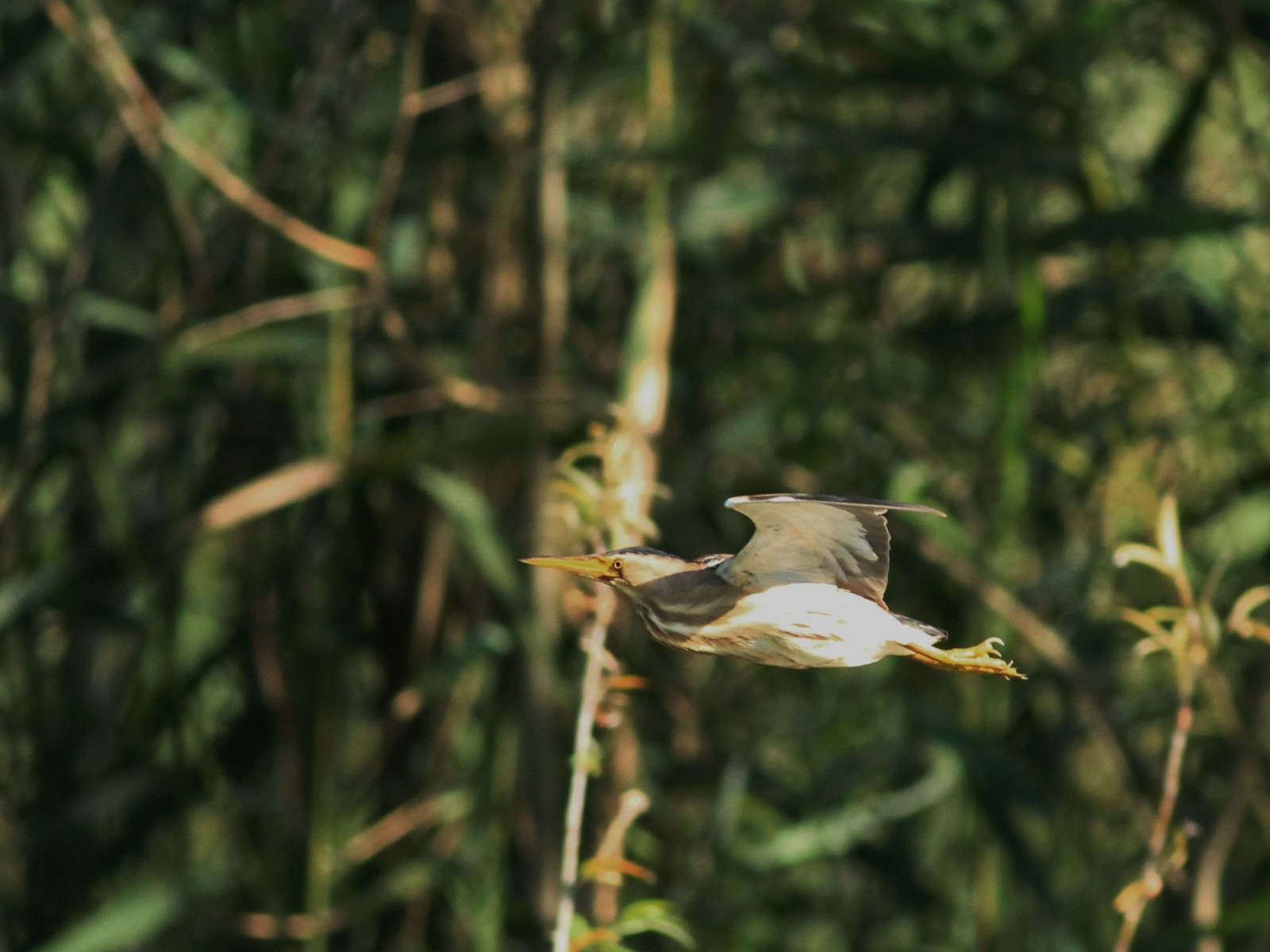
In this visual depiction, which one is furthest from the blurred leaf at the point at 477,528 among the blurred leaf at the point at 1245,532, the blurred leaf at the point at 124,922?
the blurred leaf at the point at 1245,532

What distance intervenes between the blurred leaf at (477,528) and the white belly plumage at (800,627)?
123 cm

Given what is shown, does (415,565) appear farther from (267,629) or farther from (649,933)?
(649,933)

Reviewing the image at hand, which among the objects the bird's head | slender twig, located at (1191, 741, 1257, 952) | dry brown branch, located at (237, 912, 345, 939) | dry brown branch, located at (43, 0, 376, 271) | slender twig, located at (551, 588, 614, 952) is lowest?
dry brown branch, located at (237, 912, 345, 939)

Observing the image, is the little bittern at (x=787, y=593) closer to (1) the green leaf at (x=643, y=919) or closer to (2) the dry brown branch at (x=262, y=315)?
(1) the green leaf at (x=643, y=919)

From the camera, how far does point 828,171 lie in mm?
3166

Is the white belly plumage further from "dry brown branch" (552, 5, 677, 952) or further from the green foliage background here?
the green foliage background

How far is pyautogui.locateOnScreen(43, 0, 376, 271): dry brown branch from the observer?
80.5 inches

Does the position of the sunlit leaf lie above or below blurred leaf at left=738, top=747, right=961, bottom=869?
above

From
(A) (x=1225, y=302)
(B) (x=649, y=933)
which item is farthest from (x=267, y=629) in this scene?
(A) (x=1225, y=302)

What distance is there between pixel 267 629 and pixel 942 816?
117 centimetres

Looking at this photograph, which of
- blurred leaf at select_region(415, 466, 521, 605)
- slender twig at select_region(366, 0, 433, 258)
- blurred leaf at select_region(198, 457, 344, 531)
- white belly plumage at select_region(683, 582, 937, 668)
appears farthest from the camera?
blurred leaf at select_region(198, 457, 344, 531)

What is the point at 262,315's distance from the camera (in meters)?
2.37

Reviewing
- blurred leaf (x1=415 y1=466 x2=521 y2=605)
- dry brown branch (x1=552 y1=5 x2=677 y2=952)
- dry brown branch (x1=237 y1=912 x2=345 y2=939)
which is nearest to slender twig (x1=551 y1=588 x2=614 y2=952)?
dry brown branch (x1=552 y1=5 x2=677 y2=952)

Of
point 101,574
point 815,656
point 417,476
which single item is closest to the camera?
point 815,656
